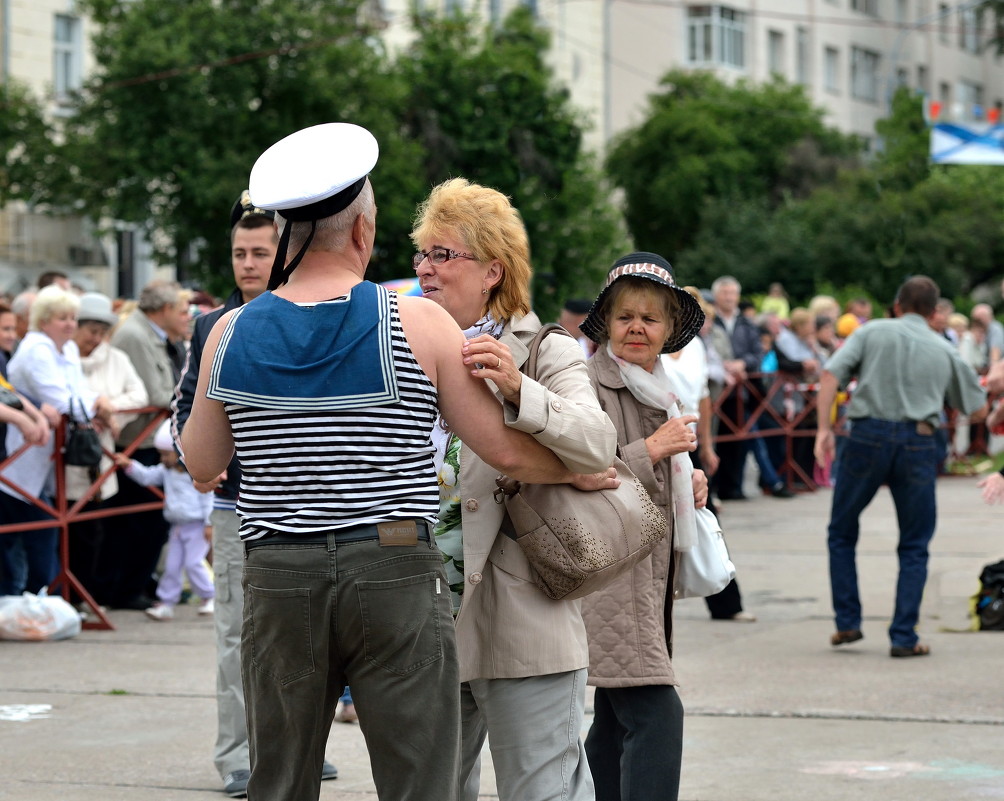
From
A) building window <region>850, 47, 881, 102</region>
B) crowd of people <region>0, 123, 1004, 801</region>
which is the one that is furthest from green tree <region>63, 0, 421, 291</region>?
building window <region>850, 47, 881, 102</region>

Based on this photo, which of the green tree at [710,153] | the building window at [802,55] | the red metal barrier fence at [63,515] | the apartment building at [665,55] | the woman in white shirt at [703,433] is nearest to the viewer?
the red metal barrier fence at [63,515]

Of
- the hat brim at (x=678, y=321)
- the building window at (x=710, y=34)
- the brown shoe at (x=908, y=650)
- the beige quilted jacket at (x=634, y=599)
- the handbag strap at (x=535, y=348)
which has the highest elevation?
the building window at (x=710, y=34)

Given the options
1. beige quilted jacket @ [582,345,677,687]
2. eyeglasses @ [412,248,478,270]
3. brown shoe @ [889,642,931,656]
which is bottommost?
brown shoe @ [889,642,931,656]

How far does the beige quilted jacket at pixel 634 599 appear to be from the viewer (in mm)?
4246

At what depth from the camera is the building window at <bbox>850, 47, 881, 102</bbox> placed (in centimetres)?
5938

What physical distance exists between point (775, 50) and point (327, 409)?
5431 centimetres

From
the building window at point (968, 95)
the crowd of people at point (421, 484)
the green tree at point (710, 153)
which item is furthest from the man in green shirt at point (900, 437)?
the building window at point (968, 95)

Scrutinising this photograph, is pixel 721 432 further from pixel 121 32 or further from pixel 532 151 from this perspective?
pixel 532 151

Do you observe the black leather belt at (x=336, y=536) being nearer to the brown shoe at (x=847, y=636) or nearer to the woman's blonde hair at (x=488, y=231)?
the woman's blonde hair at (x=488, y=231)

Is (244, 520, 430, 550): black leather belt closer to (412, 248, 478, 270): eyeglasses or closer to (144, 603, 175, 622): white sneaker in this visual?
(412, 248, 478, 270): eyeglasses

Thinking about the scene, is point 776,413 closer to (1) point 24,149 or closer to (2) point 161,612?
(2) point 161,612

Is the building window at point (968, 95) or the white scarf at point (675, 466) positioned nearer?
the white scarf at point (675, 466)

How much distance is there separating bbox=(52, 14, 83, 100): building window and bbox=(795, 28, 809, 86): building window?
33.8m

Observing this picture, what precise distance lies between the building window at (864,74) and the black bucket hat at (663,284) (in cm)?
5650
